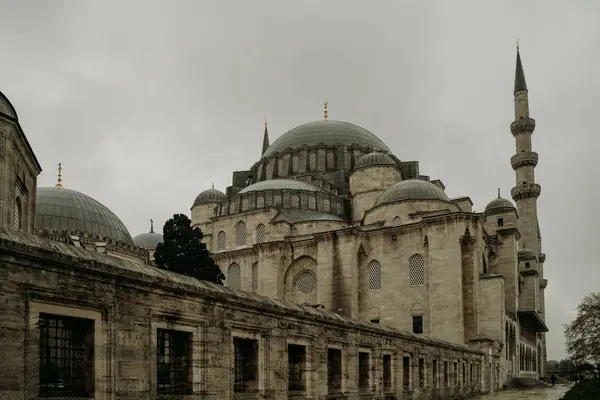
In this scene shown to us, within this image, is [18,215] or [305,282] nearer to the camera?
[18,215]

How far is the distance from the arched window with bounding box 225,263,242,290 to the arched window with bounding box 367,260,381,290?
8.99 m

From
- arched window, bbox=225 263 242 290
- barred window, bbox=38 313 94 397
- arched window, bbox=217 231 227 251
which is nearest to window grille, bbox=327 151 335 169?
arched window, bbox=217 231 227 251

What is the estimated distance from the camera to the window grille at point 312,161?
48.9 metres

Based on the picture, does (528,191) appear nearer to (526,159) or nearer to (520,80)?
(526,159)

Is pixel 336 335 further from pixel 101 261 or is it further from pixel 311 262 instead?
pixel 311 262

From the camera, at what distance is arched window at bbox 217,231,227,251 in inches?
1642

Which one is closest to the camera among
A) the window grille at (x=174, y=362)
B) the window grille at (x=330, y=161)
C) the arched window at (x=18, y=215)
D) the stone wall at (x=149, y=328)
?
the stone wall at (x=149, y=328)

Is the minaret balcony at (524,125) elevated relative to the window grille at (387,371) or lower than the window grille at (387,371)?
elevated

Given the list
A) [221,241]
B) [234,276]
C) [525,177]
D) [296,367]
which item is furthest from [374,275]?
[296,367]

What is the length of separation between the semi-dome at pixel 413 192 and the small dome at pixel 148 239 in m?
20.4

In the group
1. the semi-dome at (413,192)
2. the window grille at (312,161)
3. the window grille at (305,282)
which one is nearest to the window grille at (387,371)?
the semi-dome at (413,192)

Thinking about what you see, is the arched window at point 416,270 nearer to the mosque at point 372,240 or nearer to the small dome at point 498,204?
the mosque at point 372,240

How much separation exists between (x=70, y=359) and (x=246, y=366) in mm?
3692

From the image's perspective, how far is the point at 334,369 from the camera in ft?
42.8
